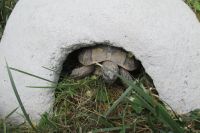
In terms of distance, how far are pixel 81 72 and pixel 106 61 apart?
0.20m

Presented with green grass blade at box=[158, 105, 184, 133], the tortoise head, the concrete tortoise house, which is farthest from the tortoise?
green grass blade at box=[158, 105, 184, 133]

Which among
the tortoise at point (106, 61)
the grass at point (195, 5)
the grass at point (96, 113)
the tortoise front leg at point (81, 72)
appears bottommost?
the grass at point (96, 113)

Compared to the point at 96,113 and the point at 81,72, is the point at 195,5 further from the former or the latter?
the point at 96,113

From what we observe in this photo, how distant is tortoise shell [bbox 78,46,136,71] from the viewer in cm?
359

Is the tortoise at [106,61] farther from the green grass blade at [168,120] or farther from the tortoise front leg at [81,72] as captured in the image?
the green grass blade at [168,120]

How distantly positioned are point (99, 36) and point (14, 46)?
0.64 meters

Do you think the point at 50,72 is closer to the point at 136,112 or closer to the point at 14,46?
the point at 14,46

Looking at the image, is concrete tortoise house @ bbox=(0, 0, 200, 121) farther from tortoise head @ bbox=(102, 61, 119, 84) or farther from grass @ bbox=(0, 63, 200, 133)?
tortoise head @ bbox=(102, 61, 119, 84)

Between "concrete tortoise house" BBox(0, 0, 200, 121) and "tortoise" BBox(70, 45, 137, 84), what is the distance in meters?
0.23

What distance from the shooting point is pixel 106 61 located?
12.1 ft

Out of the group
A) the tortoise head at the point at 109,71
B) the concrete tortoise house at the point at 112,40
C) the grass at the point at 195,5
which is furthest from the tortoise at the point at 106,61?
the grass at the point at 195,5

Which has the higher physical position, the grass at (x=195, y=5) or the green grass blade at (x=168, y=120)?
the grass at (x=195, y=5)

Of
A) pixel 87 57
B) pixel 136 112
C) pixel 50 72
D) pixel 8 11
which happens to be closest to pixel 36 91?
pixel 50 72

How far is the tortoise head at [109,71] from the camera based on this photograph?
352 centimetres
